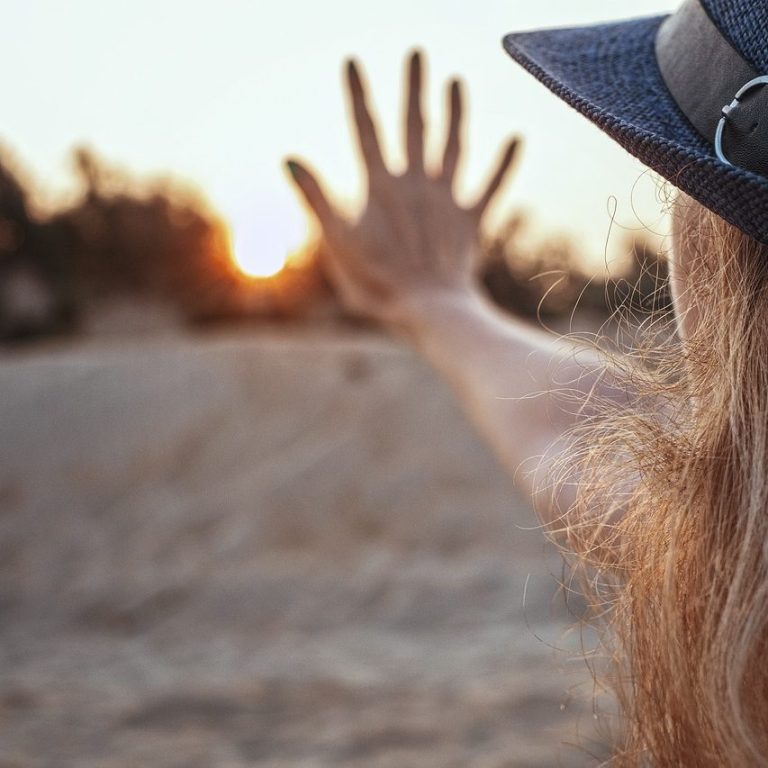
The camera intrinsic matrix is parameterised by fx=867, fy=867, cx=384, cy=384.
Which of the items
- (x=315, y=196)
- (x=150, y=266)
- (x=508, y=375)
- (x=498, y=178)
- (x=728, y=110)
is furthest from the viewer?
(x=150, y=266)

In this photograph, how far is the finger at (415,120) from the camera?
104 cm

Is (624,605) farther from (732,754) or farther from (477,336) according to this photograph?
(477,336)

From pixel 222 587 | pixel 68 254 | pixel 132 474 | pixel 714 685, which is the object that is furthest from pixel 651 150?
pixel 68 254

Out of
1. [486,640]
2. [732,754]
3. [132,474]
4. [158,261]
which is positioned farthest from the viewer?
[158,261]

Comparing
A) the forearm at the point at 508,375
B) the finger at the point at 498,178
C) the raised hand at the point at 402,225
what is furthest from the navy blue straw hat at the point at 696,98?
the finger at the point at 498,178

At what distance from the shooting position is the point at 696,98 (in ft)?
1.93

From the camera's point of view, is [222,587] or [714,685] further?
[222,587]

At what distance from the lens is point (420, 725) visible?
255 cm

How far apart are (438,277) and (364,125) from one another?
226mm

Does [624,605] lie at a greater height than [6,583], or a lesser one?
lesser

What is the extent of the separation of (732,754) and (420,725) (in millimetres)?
2176

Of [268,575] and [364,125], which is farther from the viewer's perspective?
[268,575]

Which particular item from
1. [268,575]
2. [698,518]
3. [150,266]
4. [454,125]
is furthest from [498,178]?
[150,266]

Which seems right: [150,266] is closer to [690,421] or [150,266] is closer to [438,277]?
[438,277]
